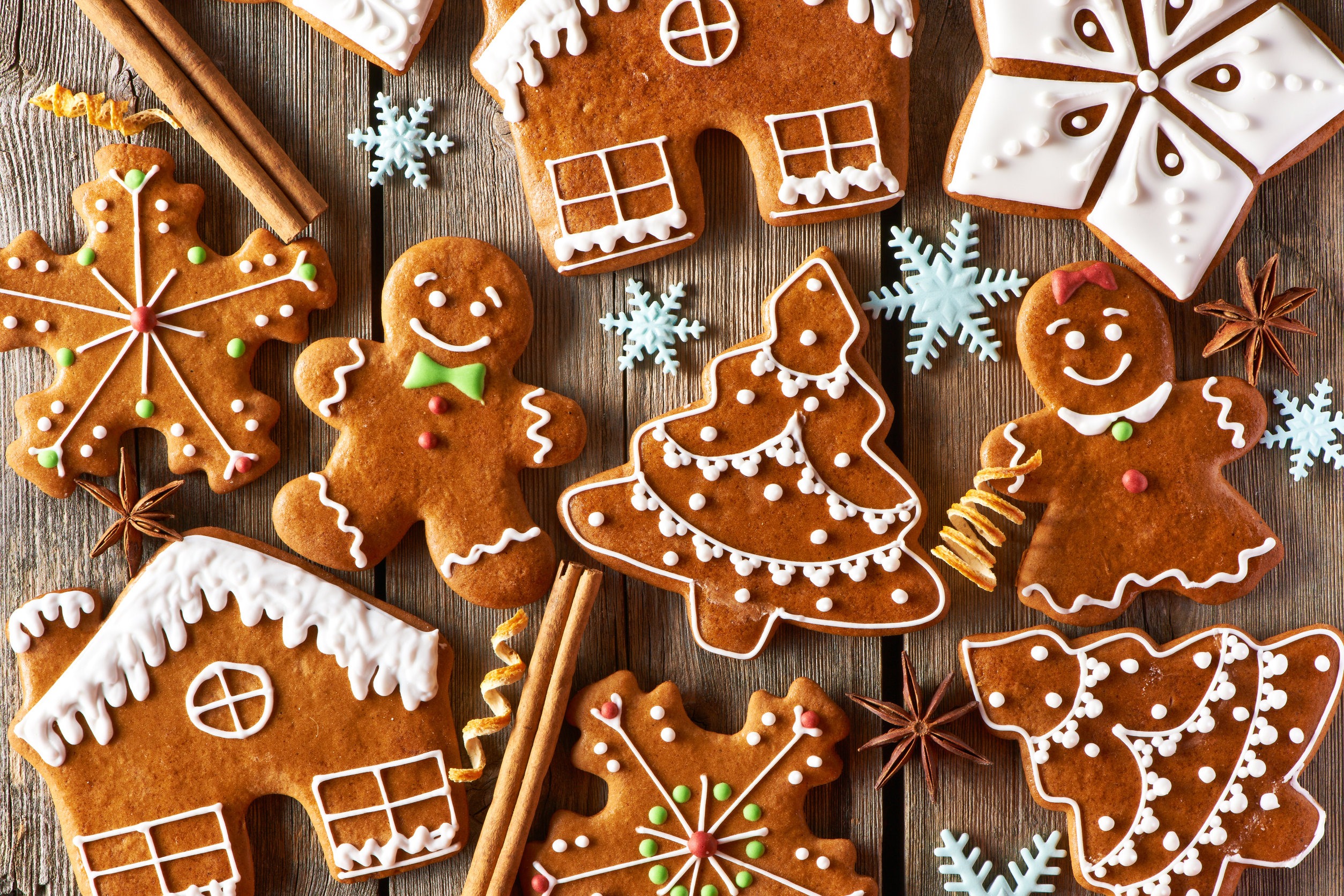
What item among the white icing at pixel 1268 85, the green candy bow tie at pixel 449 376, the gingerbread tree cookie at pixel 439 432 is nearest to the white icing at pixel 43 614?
the gingerbread tree cookie at pixel 439 432

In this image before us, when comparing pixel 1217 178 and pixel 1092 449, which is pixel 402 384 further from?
pixel 1217 178

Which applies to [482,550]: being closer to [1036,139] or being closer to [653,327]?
[653,327]

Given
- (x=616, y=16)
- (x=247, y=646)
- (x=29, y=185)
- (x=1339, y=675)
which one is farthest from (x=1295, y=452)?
(x=29, y=185)

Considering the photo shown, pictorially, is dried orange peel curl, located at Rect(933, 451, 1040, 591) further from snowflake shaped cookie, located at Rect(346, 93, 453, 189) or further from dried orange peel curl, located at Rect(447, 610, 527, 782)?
snowflake shaped cookie, located at Rect(346, 93, 453, 189)

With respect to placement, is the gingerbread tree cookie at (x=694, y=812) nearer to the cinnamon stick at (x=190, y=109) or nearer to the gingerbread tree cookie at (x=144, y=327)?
the gingerbread tree cookie at (x=144, y=327)

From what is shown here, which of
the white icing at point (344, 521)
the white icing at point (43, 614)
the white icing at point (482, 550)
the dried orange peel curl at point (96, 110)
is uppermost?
the dried orange peel curl at point (96, 110)

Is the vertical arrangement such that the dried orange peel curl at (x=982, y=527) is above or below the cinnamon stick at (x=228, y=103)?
below
